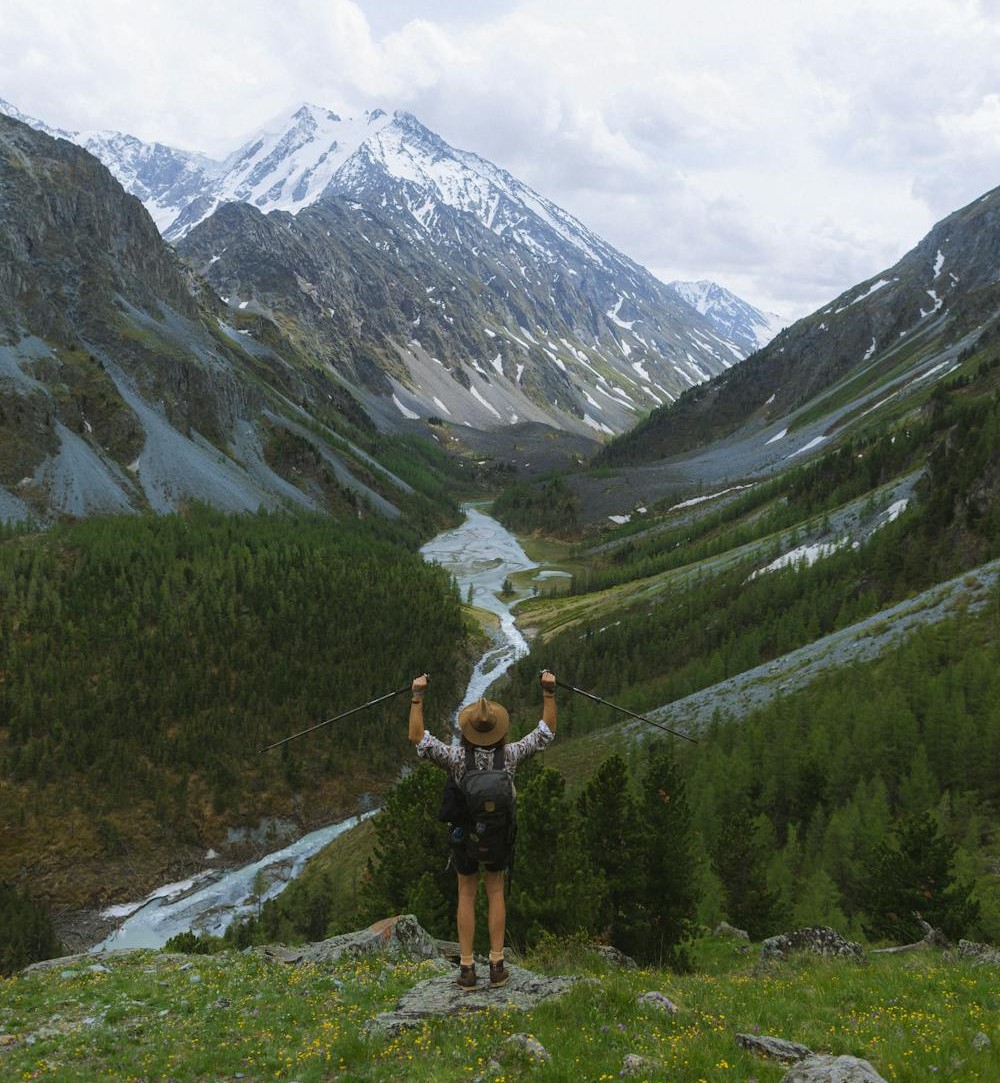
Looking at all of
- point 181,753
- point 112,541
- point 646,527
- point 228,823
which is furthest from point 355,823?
point 646,527

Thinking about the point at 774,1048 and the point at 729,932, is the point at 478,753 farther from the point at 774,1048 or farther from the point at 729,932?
the point at 729,932

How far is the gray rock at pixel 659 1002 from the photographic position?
437 inches

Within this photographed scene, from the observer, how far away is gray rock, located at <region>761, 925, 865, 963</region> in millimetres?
18234

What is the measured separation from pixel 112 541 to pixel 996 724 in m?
91.1

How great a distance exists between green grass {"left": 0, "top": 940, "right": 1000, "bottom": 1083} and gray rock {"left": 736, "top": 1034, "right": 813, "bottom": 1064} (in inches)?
8.4

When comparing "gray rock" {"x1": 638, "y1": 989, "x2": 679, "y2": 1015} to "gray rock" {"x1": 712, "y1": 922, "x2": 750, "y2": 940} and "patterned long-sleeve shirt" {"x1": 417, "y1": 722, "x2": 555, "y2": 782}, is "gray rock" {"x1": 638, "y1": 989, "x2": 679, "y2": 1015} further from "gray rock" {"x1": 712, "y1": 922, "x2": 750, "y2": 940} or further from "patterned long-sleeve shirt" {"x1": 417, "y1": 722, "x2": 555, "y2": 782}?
"gray rock" {"x1": 712, "y1": 922, "x2": 750, "y2": 940}

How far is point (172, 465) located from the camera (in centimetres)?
12300

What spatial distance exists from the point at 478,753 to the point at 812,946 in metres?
13.2

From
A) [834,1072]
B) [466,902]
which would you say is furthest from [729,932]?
[834,1072]

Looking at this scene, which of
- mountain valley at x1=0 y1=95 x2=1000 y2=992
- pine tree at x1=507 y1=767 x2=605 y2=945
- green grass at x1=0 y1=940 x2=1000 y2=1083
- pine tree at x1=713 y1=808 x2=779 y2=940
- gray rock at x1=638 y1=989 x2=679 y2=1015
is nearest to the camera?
green grass at x1=0 y1=940 x2=1000 y2=1083

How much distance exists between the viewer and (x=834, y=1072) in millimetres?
8273

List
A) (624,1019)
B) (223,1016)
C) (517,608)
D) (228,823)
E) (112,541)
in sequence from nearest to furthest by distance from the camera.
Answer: (624,1019)
(223,1016)
(228,823)
(112,541)
(517,608)

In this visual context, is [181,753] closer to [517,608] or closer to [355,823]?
[355,823]

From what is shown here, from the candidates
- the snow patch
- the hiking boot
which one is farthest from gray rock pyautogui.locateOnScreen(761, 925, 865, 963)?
the snow patch
